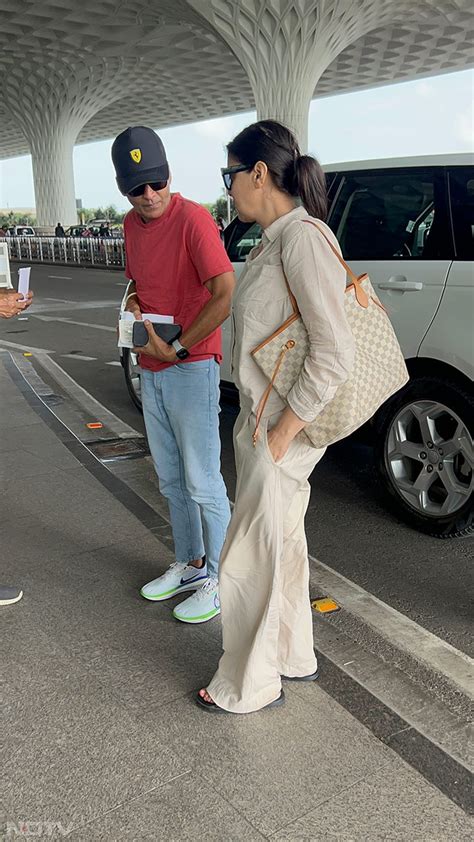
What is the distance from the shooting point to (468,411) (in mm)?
3807

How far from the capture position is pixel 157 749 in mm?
2348

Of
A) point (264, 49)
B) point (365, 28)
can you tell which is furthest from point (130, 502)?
point (365, 28)

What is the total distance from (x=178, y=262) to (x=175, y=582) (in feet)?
4.63

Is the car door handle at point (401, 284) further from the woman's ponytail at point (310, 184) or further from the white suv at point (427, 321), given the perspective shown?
the woman's ponytail at point (310, 184)

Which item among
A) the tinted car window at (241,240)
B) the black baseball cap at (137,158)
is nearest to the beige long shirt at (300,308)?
the black baseball cap at (137,158)

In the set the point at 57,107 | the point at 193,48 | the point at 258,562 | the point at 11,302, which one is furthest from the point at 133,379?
the point at 57,107

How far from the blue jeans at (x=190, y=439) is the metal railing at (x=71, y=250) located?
79.8ft

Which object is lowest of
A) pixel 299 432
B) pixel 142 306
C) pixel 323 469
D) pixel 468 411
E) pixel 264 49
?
pixel 323 469

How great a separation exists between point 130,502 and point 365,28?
29.6 metres

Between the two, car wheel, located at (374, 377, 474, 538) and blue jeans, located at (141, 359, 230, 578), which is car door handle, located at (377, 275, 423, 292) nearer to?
car wheel, located at (374, 377, 474, 538)

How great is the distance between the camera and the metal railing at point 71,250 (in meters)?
30.8

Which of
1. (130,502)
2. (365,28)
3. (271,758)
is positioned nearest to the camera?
(271,758)

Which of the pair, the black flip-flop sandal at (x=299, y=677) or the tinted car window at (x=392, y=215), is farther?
the tinted car window at (x=392, y=215)

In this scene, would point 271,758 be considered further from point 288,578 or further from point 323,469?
point 323,469
